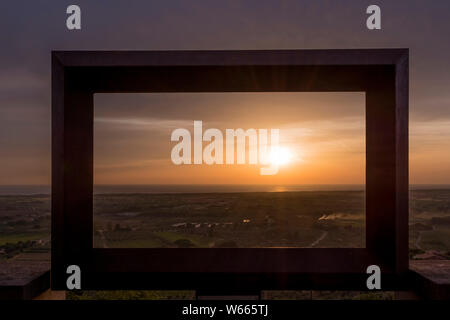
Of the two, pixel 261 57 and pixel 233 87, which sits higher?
pixel 261 57

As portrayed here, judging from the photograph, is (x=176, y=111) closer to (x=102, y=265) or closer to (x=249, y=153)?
(x=249, y=153)

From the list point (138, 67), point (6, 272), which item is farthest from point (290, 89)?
point (6, 272)

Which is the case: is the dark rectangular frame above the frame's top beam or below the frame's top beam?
below

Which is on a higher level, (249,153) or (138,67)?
(138,67)

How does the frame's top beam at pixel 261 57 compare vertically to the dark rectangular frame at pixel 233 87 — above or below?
above

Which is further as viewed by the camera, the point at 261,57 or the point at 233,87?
the point at 233,87
